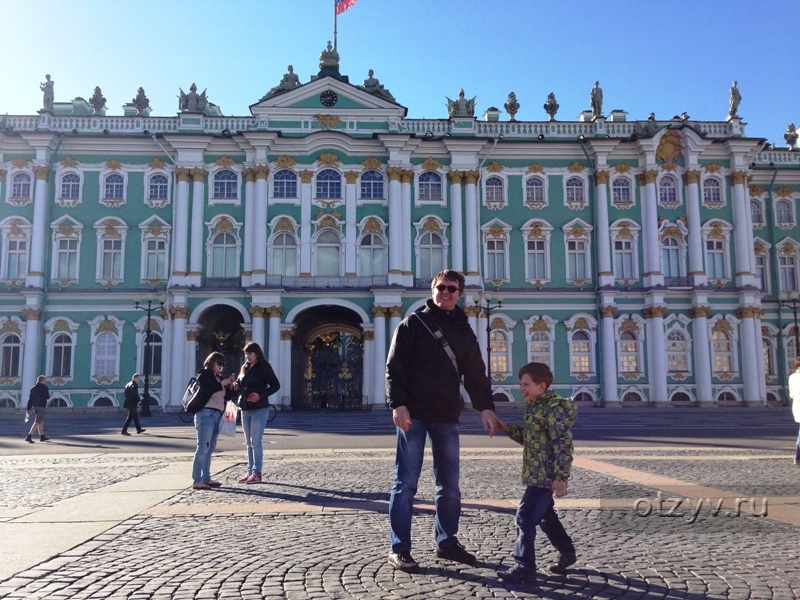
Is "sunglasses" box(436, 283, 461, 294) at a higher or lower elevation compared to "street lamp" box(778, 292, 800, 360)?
lower

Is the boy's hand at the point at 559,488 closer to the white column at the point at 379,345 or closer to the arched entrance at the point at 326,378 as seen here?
the white column at the point at 379,345

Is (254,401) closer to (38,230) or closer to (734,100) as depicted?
(38,230)

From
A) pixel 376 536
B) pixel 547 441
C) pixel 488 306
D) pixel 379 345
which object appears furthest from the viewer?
pixel 379 345

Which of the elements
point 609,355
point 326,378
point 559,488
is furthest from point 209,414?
point 609,355

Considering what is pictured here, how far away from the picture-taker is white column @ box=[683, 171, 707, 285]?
3925cm

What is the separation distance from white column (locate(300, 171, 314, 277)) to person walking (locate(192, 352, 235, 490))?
26442 millimetres

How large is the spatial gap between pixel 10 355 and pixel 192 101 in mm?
15765

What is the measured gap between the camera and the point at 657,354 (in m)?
38.2

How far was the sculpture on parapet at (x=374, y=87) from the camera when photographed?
129 ft

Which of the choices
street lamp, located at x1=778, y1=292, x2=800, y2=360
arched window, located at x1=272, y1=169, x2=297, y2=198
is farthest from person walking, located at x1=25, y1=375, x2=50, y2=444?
street lamp, located at x1=778, y1=292, x2=800, y2=360

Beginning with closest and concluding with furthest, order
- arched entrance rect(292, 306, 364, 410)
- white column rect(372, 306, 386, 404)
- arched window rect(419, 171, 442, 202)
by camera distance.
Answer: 1. white column rect(372, 306, 386, 404)
2. arched entrance rect(292, 306, 364, 410)
3. arched window rect(419, 171, 442, 202)

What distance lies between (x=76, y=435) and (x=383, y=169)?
71.6 ft

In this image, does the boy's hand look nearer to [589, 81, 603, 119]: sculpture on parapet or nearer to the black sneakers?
the black sneakers

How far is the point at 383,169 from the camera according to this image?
38.8 meters
